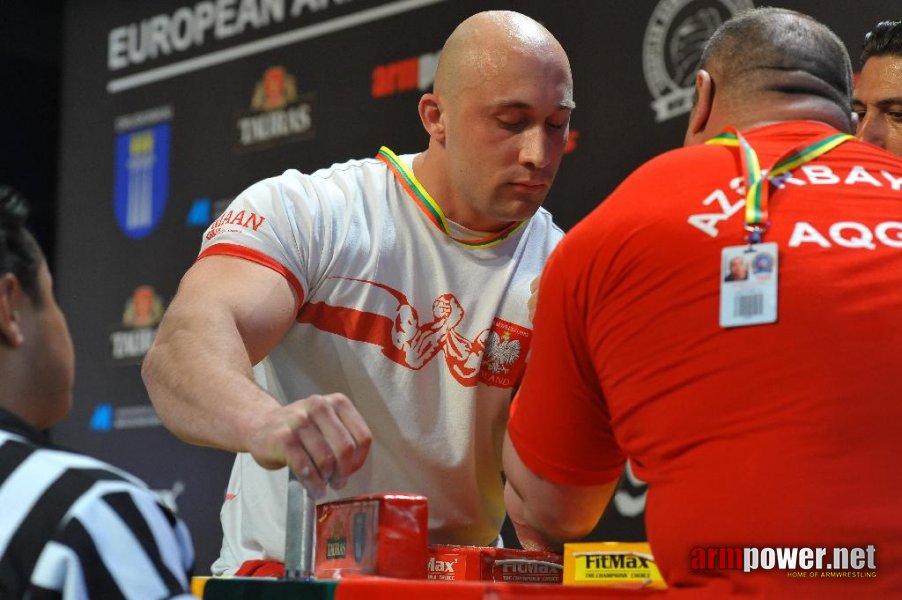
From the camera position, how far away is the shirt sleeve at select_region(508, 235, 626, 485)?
1333 mm

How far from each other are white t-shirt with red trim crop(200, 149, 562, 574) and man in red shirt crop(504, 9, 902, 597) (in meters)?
0.53

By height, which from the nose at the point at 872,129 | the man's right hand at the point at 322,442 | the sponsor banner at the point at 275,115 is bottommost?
the man's right hand at the point at 322,442

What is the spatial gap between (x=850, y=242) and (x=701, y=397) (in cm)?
21

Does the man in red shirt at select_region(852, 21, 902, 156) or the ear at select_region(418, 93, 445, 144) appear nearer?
the ear at select_region(418, 93, 445, 144)

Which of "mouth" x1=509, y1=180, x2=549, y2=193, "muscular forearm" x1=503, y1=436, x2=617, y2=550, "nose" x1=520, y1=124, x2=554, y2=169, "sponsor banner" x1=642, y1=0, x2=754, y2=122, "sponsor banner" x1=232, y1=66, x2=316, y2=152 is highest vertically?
"sponsor banner" x1=232, y1=66, x2=316, y2=152

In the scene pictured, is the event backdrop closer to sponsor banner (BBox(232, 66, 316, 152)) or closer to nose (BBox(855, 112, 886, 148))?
sponsor banner (BBox(232, 66, 316, 152))

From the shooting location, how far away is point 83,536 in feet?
3.46

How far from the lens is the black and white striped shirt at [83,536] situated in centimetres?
105

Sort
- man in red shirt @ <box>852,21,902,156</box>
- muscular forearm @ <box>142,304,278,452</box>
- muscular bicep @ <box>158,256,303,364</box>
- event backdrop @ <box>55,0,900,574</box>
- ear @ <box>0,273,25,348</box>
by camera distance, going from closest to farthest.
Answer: ear @ <box>0,273,25,348</box> → muscular forearm @ <box>142,304,278,452</box> → muscular bicep @ <box>158,256,303,364</box> → man in red shirt @ <box>852,21,902,156</box> → event backdrop @ <box>55,0,900,574</box>

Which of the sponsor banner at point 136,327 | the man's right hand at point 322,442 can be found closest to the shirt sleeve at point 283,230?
the man's right hand at point 322,442

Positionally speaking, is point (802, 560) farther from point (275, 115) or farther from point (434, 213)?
point (275, 115)

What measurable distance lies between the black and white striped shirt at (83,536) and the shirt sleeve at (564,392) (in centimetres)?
43

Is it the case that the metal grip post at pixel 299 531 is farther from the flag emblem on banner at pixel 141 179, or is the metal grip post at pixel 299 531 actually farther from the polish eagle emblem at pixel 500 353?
the flag emblem on banner at pixel 141 179

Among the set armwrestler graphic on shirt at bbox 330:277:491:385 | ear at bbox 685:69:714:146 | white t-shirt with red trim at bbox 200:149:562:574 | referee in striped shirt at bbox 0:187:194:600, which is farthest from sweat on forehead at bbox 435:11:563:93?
referee in striped shirt at bbox 0:187:194:600
